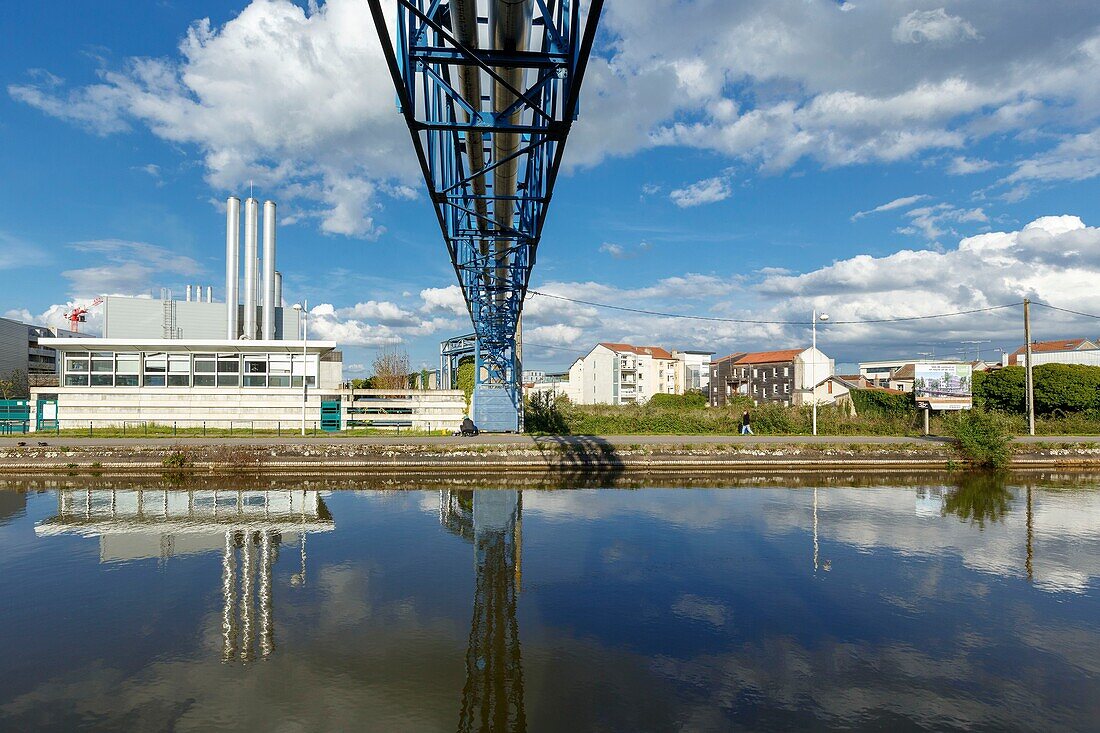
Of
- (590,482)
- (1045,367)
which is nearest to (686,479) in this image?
(590,482)

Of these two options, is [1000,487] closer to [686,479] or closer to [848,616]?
[686,479]

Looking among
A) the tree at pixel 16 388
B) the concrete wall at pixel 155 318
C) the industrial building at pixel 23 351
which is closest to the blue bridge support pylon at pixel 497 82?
the concrete wall at pixel 155 318

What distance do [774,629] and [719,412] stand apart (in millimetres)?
26165

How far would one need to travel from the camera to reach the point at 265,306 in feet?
148

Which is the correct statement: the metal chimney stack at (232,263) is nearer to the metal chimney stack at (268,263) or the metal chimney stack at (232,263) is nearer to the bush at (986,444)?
the metal chimney stack at (268,263)

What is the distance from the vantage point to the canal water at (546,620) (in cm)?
577

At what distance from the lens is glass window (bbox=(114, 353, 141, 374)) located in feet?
88.0

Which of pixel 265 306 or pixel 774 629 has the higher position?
pixel 265 306

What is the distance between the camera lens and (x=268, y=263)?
148ft

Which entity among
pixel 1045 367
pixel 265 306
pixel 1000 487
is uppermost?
pixel 265 306

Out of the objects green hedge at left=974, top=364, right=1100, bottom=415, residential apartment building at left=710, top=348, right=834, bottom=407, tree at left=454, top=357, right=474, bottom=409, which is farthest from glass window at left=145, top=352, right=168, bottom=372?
residential apartment building at left=710, top=348, right=834, bottom=407

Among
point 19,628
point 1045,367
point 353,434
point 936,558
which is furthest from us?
point 1045,367

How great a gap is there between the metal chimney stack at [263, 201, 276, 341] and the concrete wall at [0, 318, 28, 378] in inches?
1501

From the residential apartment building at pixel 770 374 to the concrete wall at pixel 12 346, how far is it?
76.3 meters
